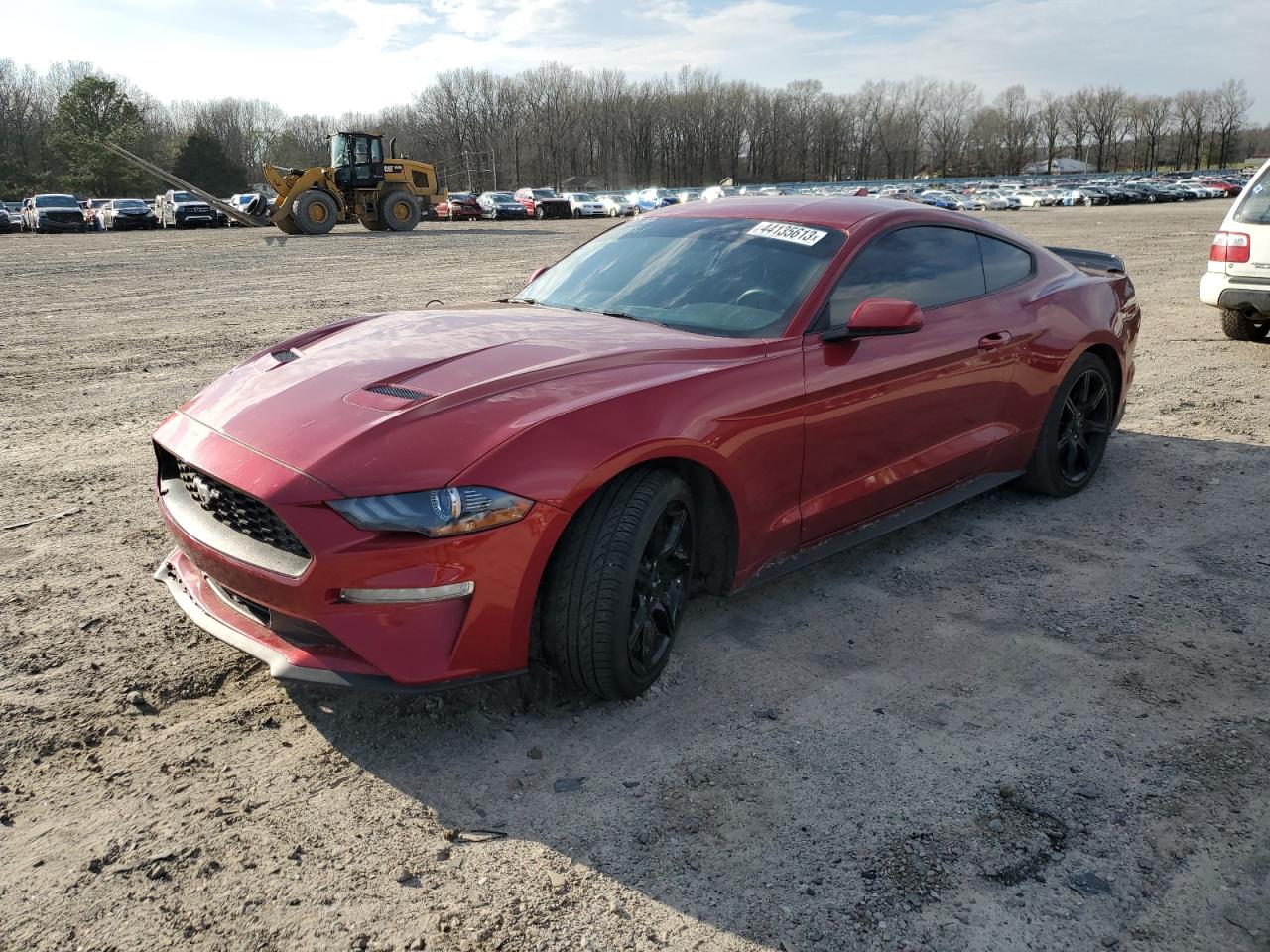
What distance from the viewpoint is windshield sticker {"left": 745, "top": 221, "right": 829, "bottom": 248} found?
3848mm

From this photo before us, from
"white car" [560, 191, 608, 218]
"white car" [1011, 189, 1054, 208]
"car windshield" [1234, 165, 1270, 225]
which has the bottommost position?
"car windshield" [1234, 165, 1270, 225]

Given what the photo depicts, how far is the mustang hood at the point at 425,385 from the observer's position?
2609mm

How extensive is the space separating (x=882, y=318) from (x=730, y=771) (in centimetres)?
168

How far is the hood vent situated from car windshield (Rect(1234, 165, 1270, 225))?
8.15m

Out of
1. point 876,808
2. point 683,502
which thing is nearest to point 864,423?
point 683,502

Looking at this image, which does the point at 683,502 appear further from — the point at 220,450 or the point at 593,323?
the point at 220,450

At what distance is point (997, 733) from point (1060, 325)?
2.52 m

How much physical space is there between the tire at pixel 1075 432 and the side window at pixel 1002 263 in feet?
1.92

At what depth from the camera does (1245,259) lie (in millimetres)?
8250

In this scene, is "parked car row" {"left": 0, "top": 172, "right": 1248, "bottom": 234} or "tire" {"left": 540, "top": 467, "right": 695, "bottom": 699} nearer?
"tire" {"left": 540, "top": 467, "right": 695, "bottom": 699}

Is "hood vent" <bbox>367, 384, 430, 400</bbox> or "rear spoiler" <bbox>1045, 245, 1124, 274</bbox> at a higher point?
"rear spoiler" <bbox>1045, 245, 1124, 274</bbox>

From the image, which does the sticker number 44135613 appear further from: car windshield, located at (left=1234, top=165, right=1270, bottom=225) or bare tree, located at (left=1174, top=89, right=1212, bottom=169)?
bare tree, located at (left=1174, top=89, right=1212, bottom=169)

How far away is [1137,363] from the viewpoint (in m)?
8.27

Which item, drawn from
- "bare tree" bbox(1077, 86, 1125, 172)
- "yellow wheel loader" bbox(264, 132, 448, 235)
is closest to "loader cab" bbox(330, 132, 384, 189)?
"yellow wheel loader" bbox(264, 132, 448, 235)
